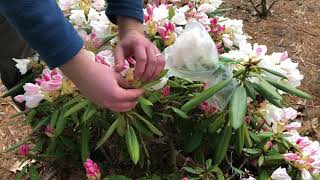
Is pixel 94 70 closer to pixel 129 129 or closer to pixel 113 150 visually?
pixel 129 129

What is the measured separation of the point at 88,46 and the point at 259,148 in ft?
2.04

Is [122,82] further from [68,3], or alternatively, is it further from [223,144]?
[68,3]

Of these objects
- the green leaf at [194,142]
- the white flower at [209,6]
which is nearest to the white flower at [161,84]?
the green leaf at [194,142]

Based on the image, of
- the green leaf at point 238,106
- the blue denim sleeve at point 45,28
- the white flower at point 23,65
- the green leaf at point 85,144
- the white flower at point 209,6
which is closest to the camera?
the blue denim sleeve at point 45,28

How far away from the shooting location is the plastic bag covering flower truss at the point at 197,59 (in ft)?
4.51

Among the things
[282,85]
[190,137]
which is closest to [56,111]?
[190,137]

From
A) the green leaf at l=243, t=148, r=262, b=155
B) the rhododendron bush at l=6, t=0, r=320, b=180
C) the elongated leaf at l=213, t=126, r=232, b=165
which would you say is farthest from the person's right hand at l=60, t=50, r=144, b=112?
the green leaf at l=243, t=148, r=262, b=155

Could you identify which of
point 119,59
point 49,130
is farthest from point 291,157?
point 49,130

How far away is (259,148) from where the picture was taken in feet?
5.27

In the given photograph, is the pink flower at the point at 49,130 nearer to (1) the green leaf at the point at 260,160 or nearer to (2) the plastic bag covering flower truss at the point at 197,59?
(2) the plastic bag covering flower truss at the point at 197,59

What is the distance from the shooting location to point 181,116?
154 centimetres

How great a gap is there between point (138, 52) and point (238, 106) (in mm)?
308

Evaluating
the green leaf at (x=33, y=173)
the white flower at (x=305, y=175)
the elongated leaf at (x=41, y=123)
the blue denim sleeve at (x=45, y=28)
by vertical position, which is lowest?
the green leaf at (x=33, y=173)

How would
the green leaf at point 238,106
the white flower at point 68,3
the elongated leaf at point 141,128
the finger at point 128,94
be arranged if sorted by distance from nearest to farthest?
the finger at point 128,94
the green leaf at point 238,106
the elongated leaf at point 141,128
the white flower at point 68,3
